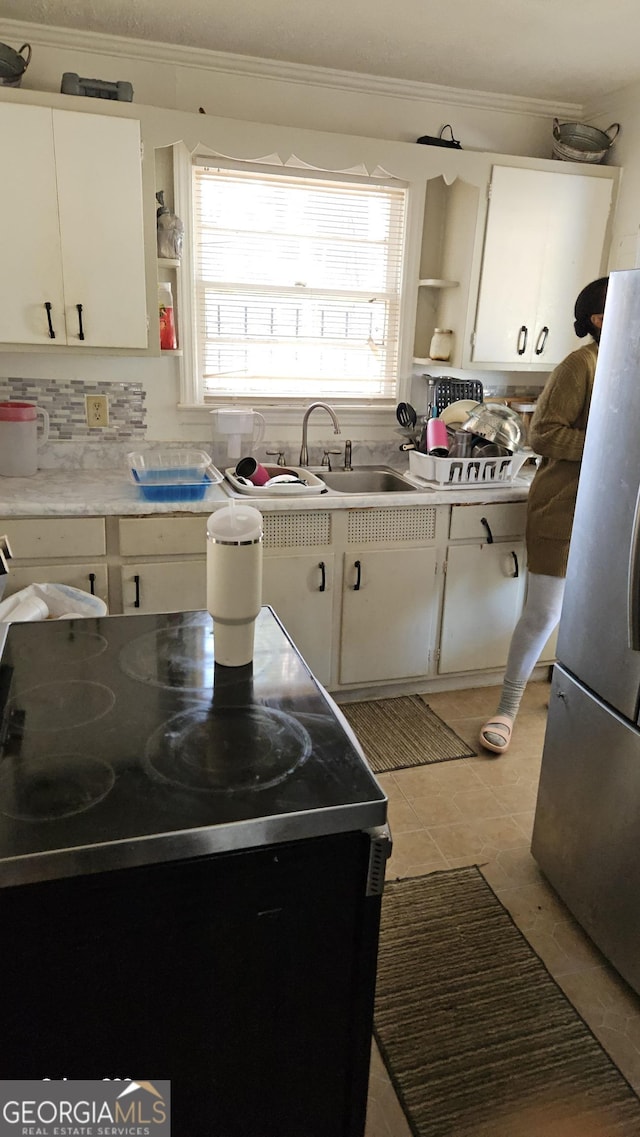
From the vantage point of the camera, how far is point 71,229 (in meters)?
2.64

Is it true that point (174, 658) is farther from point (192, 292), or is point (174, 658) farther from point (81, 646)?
point (192, 292)

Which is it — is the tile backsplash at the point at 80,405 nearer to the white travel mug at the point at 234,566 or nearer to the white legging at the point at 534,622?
the white legging at the point at 534,622

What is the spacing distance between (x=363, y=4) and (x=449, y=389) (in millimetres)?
1464

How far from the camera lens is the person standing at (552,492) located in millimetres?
2438

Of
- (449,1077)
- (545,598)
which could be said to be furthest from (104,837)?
(545,598)

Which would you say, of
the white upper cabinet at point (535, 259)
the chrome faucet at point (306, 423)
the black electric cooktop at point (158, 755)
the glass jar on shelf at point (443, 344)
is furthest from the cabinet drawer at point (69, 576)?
the white upper cabinet at point (535, 259)

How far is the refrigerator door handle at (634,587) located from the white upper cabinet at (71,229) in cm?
200

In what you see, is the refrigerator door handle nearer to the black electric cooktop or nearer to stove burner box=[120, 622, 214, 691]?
the black electric cooktop

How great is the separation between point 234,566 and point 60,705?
1.20 ft

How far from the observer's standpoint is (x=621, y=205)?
3.30m

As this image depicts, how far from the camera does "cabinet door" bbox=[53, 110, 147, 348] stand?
258 cm

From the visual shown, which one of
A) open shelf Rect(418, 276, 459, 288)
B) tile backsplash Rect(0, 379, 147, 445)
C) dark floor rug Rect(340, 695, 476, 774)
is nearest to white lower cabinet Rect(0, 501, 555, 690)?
dark floor rug Rect(340, 695, 476, 774)

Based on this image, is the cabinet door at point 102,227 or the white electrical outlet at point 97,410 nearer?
the cabinet door at point 102,227

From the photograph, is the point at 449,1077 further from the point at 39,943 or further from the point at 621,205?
the point at 621,205
